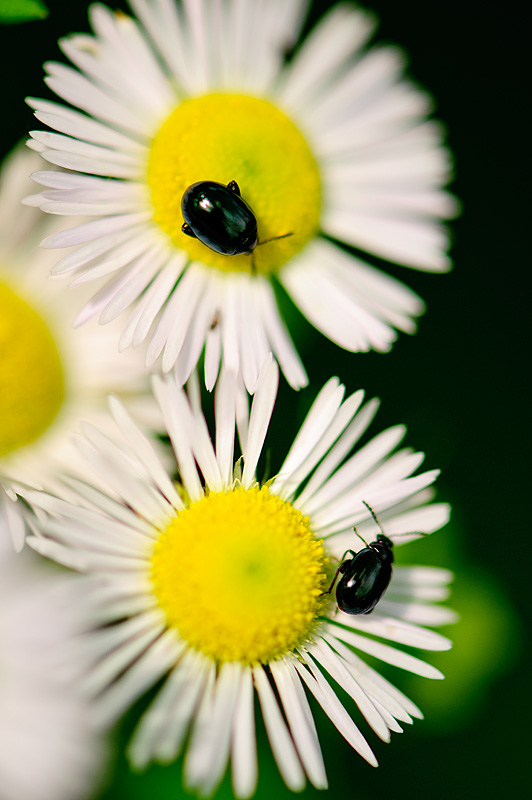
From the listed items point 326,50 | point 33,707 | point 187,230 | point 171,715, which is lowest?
point 33,707

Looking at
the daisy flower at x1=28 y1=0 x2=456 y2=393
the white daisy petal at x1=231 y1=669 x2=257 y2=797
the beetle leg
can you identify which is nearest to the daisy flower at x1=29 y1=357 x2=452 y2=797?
the white daisy petal at x1=231 y1=669 x2=257 y2=797

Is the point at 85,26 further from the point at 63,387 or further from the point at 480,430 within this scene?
the point at 480,430

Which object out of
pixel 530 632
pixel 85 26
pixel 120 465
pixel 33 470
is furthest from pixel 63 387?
pixel 530 632

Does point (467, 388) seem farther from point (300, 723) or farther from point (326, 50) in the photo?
point (300, 723)

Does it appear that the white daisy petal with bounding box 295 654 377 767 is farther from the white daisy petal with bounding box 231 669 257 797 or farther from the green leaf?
the green leaf

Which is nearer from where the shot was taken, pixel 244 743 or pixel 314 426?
pixel 244 743

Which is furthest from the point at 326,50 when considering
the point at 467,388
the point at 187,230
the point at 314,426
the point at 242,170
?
the point at 467,388
